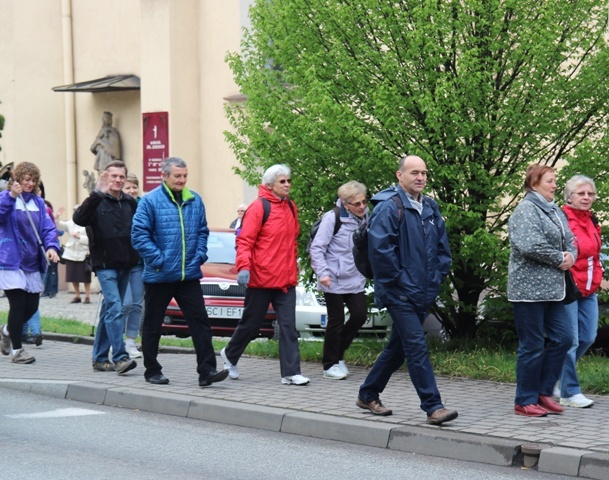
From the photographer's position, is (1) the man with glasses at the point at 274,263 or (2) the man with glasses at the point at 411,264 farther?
(1) the man with glasses at the point at 274,263

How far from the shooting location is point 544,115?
1199 cm

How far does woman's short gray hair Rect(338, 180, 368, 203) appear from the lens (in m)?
11.6

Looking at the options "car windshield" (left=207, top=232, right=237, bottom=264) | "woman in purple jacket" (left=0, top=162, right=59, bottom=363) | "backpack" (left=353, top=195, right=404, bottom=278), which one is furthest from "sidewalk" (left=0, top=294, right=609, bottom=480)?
"car windshield" (left=207, top=232, right=237, bottom=264)

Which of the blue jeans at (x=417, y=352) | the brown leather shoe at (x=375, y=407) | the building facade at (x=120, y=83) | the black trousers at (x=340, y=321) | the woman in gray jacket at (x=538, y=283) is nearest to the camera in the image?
the blue jeans at (x=417, y=352)

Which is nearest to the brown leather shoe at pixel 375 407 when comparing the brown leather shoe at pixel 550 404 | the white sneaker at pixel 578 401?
the brown leather shoe at pixel 550 404

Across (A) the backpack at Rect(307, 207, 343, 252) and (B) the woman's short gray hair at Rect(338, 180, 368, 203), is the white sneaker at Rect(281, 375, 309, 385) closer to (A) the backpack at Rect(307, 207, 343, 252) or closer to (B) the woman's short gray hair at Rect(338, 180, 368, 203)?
(A) the backpack at Rect(307, 207, 343, 252)

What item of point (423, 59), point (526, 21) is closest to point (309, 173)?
point (423, 59)

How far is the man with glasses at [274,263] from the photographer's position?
11195 millimetres

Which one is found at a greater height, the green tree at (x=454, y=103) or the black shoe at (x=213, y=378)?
the green tree at (x=454, y=103)

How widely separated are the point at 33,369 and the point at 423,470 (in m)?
5.75

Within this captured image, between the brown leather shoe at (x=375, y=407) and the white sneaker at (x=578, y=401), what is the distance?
4.53 feet

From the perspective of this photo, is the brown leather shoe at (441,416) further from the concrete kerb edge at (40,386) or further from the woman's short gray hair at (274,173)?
the concrete kerb edge at (40,386)

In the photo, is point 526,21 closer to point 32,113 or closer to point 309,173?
point 309,173

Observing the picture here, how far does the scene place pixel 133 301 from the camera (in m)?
13.4
